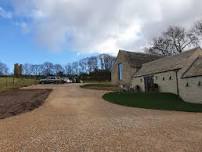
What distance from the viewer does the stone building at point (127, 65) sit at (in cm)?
3678

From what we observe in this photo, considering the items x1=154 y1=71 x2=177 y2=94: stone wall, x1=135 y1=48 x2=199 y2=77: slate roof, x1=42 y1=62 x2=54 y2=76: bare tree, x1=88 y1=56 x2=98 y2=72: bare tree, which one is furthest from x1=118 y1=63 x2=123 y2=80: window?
x1=42 y1=62 x2=54 y2=76: bare tree

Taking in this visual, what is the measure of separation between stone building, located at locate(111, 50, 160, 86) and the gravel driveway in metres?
22.3

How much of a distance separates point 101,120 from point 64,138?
13.0 ft

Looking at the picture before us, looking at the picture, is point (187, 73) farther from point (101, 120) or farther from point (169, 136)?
point (169, 136)

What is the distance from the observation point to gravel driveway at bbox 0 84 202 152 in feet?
27.3

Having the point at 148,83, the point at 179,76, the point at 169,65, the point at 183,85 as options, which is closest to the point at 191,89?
the point at 183,85

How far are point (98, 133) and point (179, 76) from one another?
1705cm

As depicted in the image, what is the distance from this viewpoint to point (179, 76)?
25.3 m

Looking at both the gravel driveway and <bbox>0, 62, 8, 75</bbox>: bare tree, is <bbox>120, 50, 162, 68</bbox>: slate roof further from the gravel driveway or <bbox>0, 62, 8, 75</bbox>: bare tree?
<bbox>0, 62, 8, 75</bbox>: bare tree

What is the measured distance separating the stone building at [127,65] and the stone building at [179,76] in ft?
8.17

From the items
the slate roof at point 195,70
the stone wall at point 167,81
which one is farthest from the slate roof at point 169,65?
the slate roof at point 195,70

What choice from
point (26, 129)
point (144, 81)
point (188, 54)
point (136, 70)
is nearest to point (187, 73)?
point (188, 54)

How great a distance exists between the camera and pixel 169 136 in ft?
31.7

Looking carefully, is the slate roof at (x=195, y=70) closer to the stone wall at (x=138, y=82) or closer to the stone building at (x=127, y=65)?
the stone wall at (x=138, y=82)
